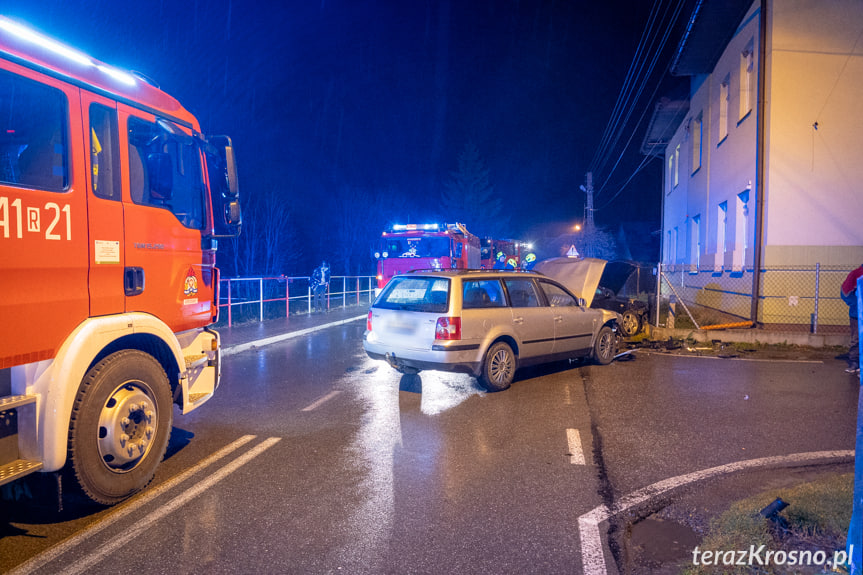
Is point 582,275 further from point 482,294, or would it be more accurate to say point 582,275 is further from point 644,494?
Answer: point 644,494

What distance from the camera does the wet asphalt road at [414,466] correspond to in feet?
11.3

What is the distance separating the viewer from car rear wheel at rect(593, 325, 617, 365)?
32.4ft

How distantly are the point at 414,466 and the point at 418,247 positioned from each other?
1621 centimetres

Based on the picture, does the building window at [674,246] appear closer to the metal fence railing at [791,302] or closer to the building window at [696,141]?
the building window at [696,141]

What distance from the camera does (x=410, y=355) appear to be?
7625 millimetres

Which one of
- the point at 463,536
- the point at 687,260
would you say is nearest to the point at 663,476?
the point at 463,536

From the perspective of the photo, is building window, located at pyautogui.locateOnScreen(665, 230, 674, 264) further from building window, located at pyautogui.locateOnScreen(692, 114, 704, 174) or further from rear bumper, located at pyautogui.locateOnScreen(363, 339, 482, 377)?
rear bumper, located at pyautogui.locateOnScreen(363, 339, 482, 377)

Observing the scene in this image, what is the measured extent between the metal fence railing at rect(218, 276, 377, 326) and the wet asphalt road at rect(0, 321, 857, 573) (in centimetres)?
1120

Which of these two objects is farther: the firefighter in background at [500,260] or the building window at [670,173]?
the firefighter in background at [500,260]

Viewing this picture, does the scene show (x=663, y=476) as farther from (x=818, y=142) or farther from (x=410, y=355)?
(x=818, y=142)

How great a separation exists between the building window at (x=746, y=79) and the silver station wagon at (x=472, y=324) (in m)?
10.8

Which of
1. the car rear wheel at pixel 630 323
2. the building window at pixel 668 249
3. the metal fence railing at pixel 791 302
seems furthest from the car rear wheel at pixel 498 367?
the building window at pixel 668 249

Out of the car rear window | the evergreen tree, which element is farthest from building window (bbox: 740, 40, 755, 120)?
the evergreen tree

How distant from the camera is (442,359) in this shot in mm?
7309
